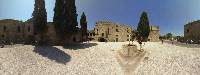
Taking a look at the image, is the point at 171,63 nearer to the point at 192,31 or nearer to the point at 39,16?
the point at 39,16

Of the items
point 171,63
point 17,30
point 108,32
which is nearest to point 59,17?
point 17,30

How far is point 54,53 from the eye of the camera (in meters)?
56.4

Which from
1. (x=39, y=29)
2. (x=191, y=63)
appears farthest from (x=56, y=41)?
(x=191, y=63)

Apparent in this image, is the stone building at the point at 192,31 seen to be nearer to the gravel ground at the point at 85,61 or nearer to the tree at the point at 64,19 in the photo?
the gravel ground at the point at 85,61

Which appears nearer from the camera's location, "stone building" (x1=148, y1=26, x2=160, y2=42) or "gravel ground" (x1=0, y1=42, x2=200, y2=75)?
"gravel ground" (x1=0, y1=42, x2=200, y2=75)

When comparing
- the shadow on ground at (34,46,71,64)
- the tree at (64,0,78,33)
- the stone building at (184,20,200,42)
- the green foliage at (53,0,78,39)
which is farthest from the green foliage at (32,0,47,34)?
the stone building at (184,20,200,42)

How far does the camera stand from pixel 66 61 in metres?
53.1

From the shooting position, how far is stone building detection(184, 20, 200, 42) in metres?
79.6

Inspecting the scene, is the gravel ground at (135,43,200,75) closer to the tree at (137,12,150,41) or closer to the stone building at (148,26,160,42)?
the tree at (137,12,150,41)

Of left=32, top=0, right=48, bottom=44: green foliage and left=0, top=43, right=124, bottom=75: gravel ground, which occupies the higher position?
left=32, top=0, right=48, bottom=44: green foliage

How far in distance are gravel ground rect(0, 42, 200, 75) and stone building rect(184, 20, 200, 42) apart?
20247 mm

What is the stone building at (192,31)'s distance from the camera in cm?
7956

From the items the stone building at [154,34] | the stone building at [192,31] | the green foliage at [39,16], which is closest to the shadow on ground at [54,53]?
the green foliage at [39,16]

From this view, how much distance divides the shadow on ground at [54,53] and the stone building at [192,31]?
32.1 meters
